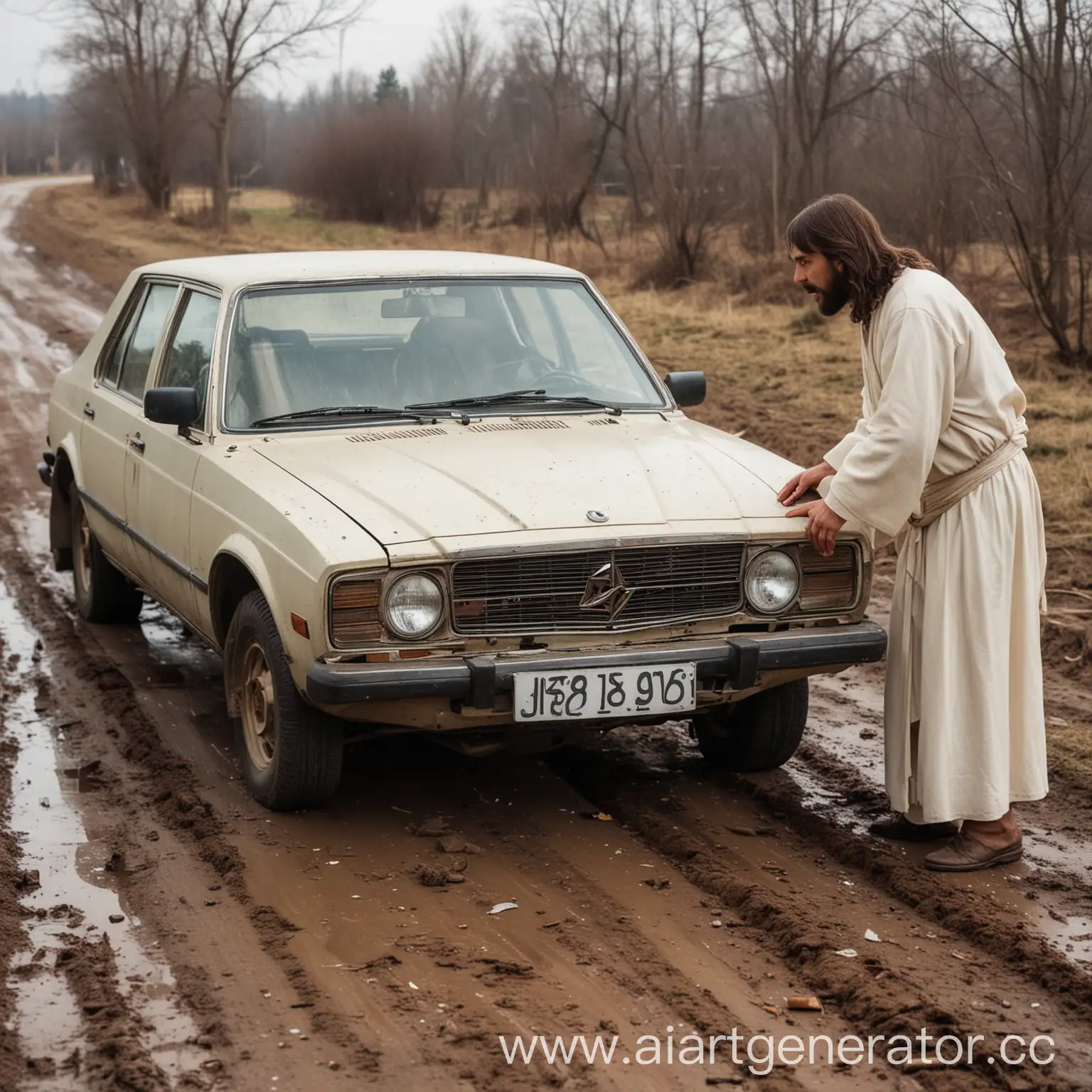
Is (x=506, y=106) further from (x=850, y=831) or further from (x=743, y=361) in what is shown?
(x=850, y=831)

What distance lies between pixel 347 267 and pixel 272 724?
188 centimetres

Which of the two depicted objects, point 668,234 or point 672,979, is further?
point 668,234

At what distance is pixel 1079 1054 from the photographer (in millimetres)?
3186

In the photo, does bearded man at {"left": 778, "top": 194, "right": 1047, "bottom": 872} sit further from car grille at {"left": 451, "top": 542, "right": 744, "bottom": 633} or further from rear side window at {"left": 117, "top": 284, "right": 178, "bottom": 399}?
rear side window at {"left": 117, "top": 284, "right": 178, "bottom": 399}

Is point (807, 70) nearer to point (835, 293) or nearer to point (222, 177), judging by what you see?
point (222, 177)

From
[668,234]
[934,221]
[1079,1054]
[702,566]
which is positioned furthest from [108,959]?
[668,234]

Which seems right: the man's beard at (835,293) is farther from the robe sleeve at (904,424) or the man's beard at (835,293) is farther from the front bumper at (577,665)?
the front bumper at (577,665)

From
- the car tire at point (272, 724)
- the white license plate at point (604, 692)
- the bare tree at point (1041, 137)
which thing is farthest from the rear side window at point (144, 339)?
the bare tree at point (1041, 137)

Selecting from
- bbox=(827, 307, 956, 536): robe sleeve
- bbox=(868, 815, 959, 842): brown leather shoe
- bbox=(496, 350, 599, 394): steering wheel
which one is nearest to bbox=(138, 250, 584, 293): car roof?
bbox=(496, 350, 599, 394): steering wheel

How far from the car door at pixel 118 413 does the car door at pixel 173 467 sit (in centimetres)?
13

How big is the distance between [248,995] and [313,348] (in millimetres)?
2570

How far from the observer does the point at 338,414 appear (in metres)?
5.16

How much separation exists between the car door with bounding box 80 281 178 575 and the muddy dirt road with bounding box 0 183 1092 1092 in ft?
2.76

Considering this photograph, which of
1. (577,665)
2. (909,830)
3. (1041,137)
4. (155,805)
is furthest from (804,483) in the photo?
(1041,137)
